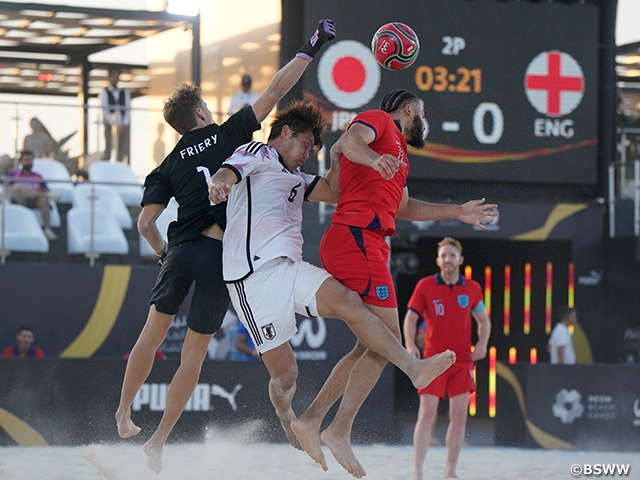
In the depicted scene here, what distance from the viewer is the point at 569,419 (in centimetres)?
1016

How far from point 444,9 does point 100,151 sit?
3.97 meters

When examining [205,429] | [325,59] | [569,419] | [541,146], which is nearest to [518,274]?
[541,146]

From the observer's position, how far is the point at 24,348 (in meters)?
9.82

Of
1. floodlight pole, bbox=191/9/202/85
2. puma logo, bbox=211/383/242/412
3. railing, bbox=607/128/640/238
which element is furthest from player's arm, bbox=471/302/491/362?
floodlight pole, bbox=191/9/202/85

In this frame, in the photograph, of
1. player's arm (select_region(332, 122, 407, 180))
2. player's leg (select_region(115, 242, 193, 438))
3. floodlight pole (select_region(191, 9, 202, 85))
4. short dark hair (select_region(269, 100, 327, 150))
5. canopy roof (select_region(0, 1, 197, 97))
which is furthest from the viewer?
canopy roof (select_region(0, 1, 197, 97))

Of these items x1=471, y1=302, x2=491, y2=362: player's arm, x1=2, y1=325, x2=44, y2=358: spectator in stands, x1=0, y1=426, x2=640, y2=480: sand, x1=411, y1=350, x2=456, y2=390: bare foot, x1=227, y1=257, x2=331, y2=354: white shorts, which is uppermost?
x1=227, y1=257, x2=331, y2=354: white shorts

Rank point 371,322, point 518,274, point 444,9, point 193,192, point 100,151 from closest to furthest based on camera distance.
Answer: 1. point 371,322
2. point 193,192
3. point 100,151
4. point 444,9
5. point 518,274

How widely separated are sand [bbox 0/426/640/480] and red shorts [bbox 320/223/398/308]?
2.30 meters

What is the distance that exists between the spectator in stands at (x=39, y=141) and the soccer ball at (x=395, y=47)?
18.8ft

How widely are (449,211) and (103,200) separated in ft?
18.8

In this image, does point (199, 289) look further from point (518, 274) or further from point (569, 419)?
point (518, 274)

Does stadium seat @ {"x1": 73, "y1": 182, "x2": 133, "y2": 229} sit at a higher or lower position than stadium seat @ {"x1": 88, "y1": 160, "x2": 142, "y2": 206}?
lower

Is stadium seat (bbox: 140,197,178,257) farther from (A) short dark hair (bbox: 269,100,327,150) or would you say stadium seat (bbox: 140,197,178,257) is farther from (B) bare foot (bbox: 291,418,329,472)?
(B) bare foot (bbox: 291,418,329,472)

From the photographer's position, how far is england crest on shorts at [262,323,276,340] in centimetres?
554
